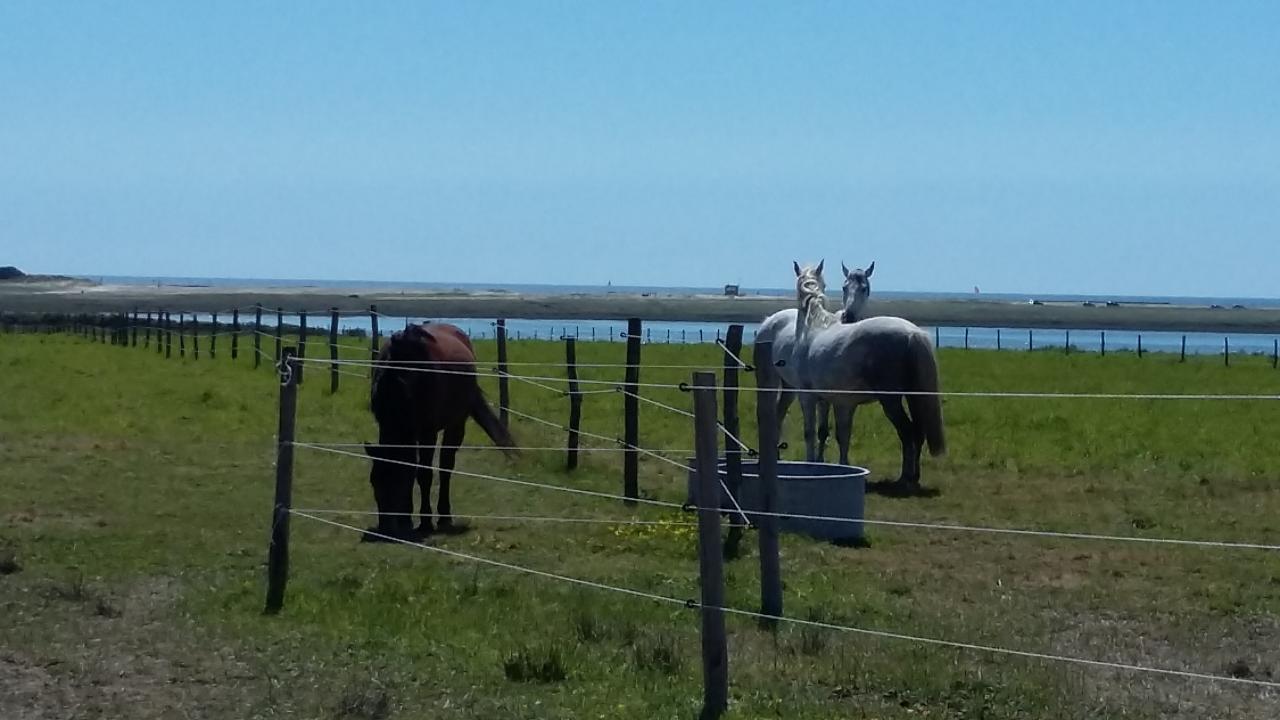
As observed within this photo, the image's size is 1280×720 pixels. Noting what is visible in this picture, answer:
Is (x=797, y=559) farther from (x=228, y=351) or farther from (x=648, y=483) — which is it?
(x=228, y=351)

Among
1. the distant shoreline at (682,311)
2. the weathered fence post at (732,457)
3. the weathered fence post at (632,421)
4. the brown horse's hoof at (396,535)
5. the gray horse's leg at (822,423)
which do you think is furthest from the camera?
the distant shoreline at (682,311)

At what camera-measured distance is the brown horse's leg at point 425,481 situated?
12.1 metres

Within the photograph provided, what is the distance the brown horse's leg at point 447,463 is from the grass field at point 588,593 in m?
0.37

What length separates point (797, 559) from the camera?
35.4ft

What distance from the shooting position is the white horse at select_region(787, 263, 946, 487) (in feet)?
49.2

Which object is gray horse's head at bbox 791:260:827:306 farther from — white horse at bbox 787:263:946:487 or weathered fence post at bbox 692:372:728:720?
weathered fence post at bbox 692:372:728:720

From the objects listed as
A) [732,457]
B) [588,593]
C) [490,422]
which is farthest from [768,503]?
[490,422]

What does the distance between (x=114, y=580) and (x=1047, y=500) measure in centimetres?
834

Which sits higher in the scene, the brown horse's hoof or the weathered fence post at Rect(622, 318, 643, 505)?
the weathered fence post at Rect(622, 318, 643, 505)

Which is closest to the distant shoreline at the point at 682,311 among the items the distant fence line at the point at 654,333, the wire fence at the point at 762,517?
the distant fence line at the point at 654,333

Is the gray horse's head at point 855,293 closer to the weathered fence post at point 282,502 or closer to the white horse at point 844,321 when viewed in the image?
the white horse at point 844,321

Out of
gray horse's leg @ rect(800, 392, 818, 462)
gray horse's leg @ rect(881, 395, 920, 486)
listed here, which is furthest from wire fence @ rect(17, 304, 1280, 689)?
gray horse's leg @ rect(881, 395, 920, 486)

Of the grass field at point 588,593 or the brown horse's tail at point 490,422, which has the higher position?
the brown horse's tail at point 490,422

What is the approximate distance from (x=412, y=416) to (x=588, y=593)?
11.2 ft
